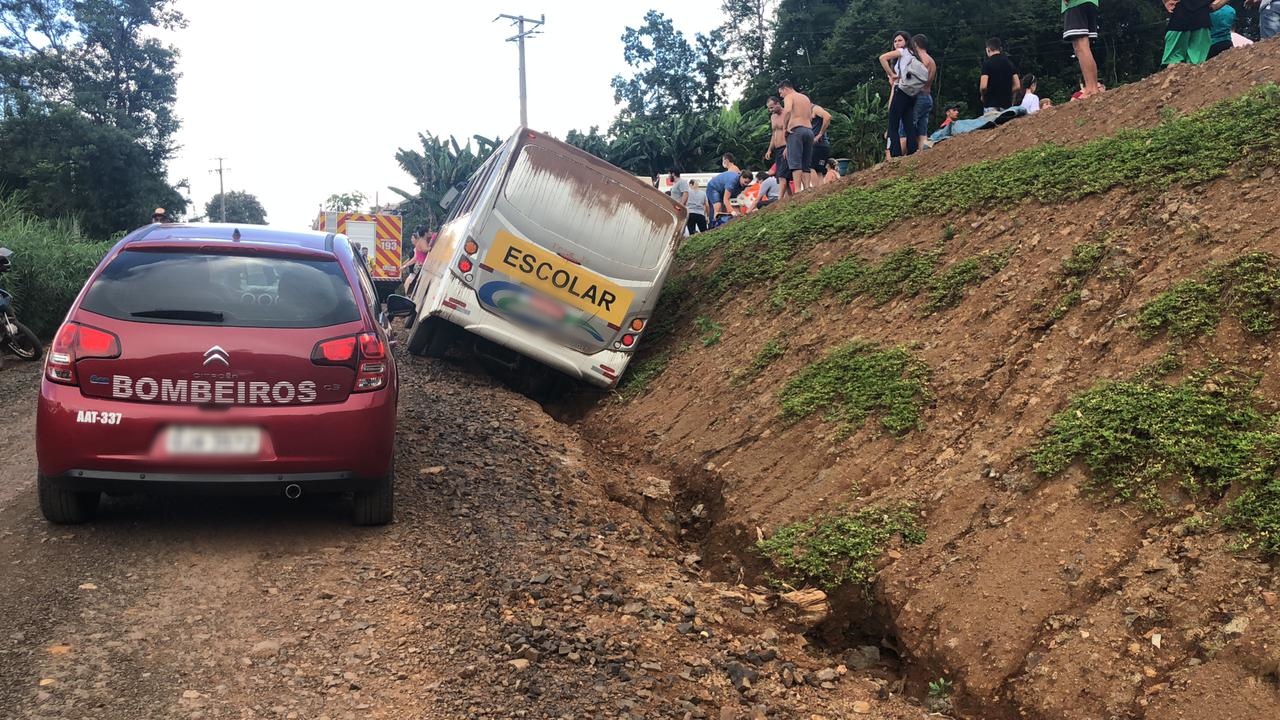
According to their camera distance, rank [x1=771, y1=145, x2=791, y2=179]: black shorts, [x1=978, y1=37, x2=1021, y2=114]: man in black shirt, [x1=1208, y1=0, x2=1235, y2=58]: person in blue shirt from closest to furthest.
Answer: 1. [x1=1208, y1=0, x2=1235, y2=58]: person in blue shirt
2. [x1=978, y1=37, x2=1021, y2=114]: man in black shirt
3. [x1=771, y1=145, x2=791, y2=179]: black shorts

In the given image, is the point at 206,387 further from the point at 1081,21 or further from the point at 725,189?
the point at 725,189

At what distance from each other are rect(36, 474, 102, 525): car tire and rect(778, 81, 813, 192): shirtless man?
944 centimetres

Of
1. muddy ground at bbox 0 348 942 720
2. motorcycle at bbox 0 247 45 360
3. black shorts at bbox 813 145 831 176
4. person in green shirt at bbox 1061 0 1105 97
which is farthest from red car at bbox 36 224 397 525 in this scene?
black shorts at bbox 813 145 831 176

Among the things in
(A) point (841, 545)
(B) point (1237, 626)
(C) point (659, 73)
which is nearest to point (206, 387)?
(A) point (841, 545)

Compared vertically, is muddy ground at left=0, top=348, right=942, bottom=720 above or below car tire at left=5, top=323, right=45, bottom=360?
above

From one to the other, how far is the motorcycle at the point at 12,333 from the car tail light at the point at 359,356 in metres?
8.31

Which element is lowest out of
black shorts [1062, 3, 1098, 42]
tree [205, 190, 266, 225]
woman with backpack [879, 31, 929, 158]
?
tree [205, 190, 266, 225]

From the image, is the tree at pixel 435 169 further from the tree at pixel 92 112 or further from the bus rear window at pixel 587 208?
the bus rear window at pixel 587 208

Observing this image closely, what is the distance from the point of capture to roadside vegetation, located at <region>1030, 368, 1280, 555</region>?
3.69 metres

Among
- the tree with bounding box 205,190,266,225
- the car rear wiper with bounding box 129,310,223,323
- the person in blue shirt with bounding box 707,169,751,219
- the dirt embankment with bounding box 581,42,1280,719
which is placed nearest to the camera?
the dirt embankment with bounding box 581,42,1280,719

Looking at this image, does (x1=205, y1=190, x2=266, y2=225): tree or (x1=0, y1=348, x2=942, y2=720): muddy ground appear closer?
(x1=0, y1=348, x2=942, y2=720): muddy ground

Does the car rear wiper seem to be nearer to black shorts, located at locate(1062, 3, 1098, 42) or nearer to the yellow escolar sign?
the yellow escolar sign

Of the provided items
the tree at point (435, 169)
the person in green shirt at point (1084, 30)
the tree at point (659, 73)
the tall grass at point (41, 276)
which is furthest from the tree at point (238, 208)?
the person in green shirt at point (1084, 30)

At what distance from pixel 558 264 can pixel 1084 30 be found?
5.80m
